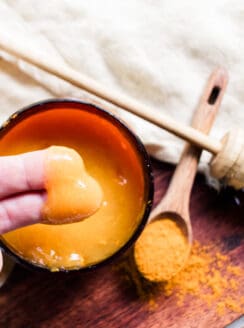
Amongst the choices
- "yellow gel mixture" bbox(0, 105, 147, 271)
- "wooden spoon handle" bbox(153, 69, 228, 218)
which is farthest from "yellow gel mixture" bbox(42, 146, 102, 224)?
"wooden spoon handle" bbox(153, 69, 228, 218)

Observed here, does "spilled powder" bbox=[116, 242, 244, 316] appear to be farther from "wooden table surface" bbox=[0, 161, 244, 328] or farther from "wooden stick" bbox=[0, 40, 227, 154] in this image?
"wooden stick" bbox=[0, 40, 227, 154]

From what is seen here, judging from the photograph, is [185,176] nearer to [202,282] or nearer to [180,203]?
[180,203]

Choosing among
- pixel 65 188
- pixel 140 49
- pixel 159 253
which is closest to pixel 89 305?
pixel 159 253

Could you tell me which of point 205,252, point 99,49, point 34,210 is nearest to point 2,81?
point 99,49

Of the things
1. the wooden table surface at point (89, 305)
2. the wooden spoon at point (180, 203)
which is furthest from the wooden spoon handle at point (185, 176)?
the wooden table surface at point (89, 305)

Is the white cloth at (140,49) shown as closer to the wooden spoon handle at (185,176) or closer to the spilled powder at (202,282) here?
the wooden spoon handle at (185,176)
